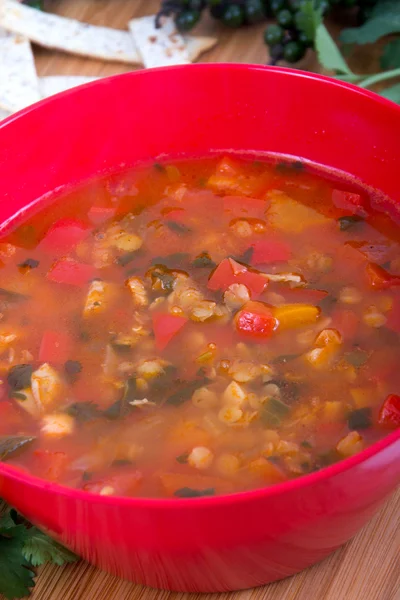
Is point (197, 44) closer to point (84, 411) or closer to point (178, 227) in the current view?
point (178, 227)

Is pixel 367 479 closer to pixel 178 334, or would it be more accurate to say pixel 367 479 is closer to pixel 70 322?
pixel 178 334

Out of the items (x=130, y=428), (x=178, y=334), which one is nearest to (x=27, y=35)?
(x=178, y=334)

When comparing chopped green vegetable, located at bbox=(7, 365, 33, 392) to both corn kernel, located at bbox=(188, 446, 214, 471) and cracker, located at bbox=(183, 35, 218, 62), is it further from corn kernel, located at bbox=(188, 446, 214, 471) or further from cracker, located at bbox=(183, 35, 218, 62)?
cracker, located at bbox=(183, 35, 218, 62)

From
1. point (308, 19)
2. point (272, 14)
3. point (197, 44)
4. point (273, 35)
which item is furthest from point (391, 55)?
point (197, 44)

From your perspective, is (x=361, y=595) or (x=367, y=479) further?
(x=361, y=595)

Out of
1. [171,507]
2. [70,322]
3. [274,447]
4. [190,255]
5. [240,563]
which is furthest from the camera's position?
[190,255]

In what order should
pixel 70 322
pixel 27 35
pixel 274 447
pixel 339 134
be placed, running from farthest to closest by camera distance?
pixel 27 35 < pixel 339 134 < pixel 70 322 < pixel 274 447

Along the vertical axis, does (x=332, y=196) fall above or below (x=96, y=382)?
below

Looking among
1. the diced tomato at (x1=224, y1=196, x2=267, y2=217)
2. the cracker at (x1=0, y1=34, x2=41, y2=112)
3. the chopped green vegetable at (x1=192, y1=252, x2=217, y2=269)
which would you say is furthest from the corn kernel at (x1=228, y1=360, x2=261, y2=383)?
the cracker at (x1=0, y1=34, x2=41, y2=112)
